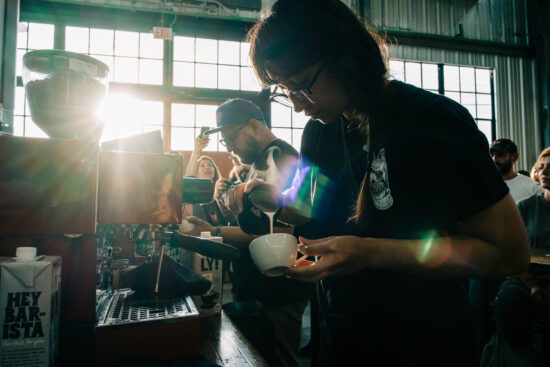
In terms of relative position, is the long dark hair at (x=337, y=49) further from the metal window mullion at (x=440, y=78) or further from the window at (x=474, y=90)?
the window at (x=474, y=90)

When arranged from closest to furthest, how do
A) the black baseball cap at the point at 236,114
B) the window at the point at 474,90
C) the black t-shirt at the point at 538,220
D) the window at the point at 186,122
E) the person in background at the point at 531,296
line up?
the black baseball cap at the point at 236,114 → the person in background at the point at 531,296 → the black t-shirt at the point at 538,220 → the window at the point at 186,122 → the window at the point at 474,90

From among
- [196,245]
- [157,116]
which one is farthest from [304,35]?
[157,116]

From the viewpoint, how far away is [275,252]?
818mm

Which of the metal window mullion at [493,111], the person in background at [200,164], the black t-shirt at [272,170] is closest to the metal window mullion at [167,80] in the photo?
the person in background at [200,164]

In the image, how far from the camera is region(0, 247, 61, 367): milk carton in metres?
0.68

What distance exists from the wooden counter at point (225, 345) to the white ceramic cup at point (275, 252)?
22cm

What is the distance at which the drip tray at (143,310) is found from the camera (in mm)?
828

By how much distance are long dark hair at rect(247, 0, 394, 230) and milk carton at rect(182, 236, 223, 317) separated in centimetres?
60

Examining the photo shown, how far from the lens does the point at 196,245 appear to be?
94 cm

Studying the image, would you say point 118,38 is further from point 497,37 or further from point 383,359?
point 497,37

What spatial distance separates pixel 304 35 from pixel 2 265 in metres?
0.77

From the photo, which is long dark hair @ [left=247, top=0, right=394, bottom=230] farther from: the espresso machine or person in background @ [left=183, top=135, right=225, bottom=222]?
person in background @ [left=183, top=135, right=225, bottom=222]

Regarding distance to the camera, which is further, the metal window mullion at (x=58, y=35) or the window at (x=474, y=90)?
the window at (x=474, y=90)

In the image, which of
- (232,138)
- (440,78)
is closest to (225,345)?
(232,138)
